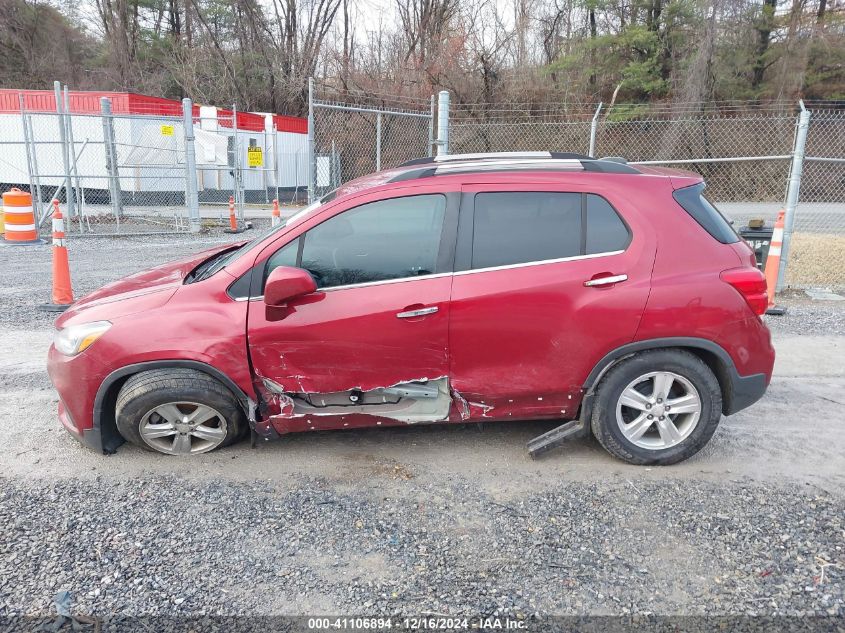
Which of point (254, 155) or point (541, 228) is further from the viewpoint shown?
point (254, 155)

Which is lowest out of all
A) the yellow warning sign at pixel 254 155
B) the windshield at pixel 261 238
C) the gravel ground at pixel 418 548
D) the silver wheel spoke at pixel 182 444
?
the gravel ground at pixel 418 548

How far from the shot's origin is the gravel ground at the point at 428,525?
2.61 metres

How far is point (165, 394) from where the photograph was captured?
3.55 metres

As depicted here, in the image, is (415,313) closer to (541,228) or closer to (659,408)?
(541,228)

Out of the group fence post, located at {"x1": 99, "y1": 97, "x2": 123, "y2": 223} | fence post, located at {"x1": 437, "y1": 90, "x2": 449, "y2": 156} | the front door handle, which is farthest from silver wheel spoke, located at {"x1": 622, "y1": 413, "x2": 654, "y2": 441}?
fence post, located at {"x1": 99, "y1": 97, "x2": 123, "y2": 223}

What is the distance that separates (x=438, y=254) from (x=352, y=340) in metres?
0.70

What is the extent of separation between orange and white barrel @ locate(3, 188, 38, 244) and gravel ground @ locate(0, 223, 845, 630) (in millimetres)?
9258

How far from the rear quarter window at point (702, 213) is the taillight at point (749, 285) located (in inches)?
8.6

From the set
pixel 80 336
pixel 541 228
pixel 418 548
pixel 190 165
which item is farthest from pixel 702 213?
pixel 190 165

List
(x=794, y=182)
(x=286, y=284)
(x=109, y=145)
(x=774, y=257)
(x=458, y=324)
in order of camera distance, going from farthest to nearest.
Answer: (x=109, y=145) → (x=794, y=182) → (x=774, y=257) → (x=458, y=324) → (x=286, y=284)

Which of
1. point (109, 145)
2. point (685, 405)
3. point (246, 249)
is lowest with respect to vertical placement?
point (685, 405)

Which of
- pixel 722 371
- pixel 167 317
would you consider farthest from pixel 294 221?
pixel 722 371

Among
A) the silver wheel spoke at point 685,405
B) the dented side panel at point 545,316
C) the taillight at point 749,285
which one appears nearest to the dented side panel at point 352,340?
the dented side panel at point 545,316

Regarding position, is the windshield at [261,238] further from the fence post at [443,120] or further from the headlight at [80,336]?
the fence post at [443,120]
